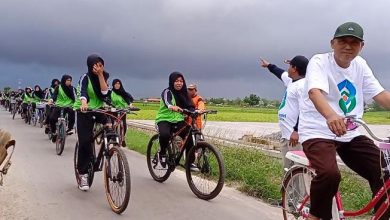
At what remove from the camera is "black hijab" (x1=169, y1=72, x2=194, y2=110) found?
846cm

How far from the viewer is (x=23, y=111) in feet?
86.9

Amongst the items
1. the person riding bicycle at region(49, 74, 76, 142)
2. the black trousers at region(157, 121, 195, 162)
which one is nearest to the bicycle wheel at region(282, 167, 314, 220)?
the black trousers at region(157, 121, 195, 162)

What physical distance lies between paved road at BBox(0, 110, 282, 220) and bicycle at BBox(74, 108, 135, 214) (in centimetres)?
21

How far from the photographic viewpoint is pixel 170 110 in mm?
8203

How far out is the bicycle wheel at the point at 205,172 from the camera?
23.2ft

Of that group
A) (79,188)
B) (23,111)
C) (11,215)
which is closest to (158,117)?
(79,188)

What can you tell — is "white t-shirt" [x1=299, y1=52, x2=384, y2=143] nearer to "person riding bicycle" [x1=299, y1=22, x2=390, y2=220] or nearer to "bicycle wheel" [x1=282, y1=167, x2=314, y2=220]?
"person riding bicycle" [x1=299, y1=22, x2=390, y2=220]

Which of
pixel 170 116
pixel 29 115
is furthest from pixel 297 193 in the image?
pixel 29 115

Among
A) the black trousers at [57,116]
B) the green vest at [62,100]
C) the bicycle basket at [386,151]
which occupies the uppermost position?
the green vest at [62,100]

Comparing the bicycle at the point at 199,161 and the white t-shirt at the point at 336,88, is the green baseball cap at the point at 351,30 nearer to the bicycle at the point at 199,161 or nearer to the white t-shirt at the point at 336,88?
the white t-shirt at the point at 336,88

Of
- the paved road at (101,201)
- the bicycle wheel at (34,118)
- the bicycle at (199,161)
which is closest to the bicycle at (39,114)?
the bicycle wheel at (34,118)

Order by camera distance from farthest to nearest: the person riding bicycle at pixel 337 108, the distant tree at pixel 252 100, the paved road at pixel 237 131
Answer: the distant tree at pixel 252 100 → the paved road at pixel 237 131 → the person riding bicycle at pixel 337 108

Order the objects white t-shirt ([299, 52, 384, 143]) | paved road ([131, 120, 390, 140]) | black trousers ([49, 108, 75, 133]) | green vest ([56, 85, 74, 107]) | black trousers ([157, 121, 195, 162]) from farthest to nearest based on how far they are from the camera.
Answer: paved road ([131, 120, 390, 140])
green vest ([56, 85, 74, 107])
black trousers ([49, 108, 75, 133])
black trousers ([157, 121, 195, 162])
white t-shirt ([299, 52, 384, 143])

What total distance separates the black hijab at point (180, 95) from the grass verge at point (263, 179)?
150cm
